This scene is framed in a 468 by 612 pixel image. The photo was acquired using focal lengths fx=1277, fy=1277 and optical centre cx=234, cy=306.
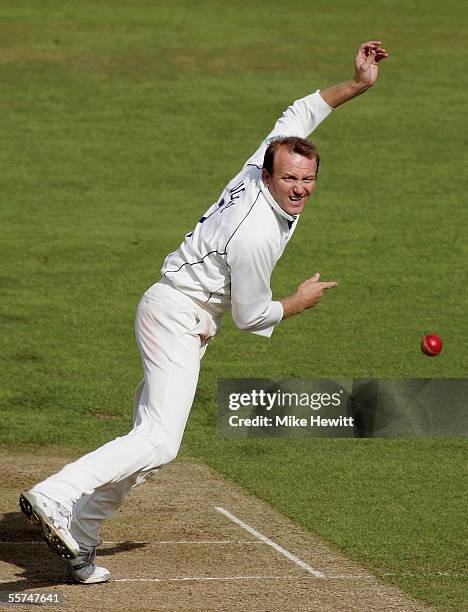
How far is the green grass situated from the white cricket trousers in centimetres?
158

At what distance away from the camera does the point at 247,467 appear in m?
9.66

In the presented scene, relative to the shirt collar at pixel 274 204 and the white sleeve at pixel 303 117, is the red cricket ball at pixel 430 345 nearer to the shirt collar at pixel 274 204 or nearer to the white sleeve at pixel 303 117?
the white sleeve at pixel 303 117

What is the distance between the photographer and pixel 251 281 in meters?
6.68

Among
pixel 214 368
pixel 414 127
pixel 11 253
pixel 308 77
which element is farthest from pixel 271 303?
pixel 308 77

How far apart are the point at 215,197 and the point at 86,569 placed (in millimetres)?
10406

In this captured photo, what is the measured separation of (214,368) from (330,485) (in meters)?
3.07

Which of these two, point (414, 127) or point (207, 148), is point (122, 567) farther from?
point (414, 127)

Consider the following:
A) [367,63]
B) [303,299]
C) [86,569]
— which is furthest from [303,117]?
[86,569]

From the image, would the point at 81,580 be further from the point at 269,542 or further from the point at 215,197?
the point at 215,197

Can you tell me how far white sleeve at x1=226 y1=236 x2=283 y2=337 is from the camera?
6629 millimetres

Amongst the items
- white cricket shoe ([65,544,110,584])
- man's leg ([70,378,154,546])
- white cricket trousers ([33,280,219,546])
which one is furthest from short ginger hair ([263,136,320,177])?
white cricket shoe ([65,544,110,584])

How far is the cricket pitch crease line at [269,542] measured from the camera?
287 inches

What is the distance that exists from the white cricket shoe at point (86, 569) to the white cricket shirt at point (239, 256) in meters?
1.48

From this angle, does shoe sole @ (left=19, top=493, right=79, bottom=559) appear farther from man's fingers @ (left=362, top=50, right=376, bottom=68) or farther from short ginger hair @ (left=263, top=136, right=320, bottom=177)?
man's fingers @ (left=362, top=50, right=376, bottom=68)
